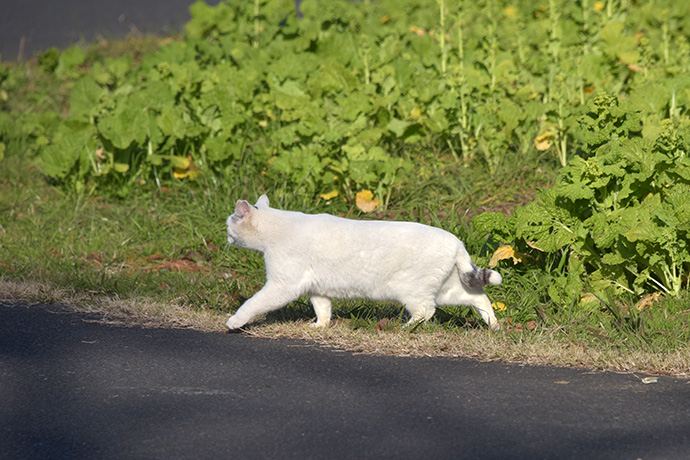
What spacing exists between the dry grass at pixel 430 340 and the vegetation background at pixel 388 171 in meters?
0.01

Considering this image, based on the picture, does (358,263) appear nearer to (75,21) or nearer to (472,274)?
(472,274)

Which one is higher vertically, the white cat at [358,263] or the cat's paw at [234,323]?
the white cat at [358,263]

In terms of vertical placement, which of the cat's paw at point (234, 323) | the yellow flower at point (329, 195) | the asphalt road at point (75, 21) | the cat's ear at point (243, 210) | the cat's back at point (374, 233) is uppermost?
the asphalt road at point (75, 21)

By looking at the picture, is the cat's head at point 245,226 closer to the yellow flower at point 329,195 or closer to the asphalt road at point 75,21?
the yellow flower at point 329,195

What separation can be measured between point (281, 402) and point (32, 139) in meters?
6.07

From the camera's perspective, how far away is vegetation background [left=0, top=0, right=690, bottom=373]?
463 cm

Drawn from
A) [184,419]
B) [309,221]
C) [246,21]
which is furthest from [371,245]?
[246,21]

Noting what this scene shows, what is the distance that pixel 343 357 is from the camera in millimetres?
4219

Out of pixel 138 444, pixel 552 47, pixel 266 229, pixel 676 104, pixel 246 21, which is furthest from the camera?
pixel 246 21

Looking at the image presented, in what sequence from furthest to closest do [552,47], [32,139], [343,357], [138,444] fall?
[32,139] < [552,47] < [343,357] < [138,444]

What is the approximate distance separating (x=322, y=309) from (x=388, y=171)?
1.95m

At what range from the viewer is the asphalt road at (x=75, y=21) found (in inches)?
470

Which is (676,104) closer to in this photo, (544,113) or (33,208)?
(544,113)

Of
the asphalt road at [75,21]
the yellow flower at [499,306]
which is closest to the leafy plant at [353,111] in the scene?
the yellow flower at [499,306]
